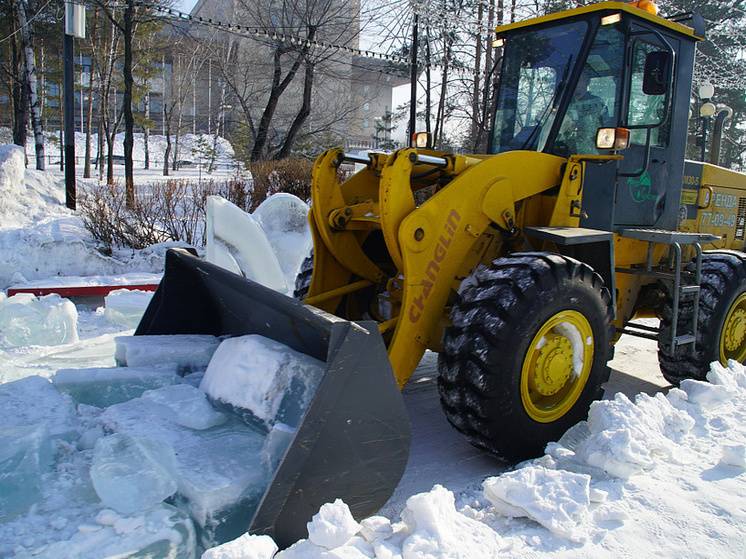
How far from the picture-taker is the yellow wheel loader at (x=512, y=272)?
2707mm

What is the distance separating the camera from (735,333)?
520cm

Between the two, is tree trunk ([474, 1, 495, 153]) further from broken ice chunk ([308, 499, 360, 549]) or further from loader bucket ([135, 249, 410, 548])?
broken ice chunk ([308, 499, 360, 549])

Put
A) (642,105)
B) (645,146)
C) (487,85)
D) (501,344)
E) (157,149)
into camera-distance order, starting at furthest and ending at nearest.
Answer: (157,149) < (487,85) < (645,146) < (642,105) < (501,344)

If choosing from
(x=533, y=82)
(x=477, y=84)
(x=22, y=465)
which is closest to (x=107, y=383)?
(x=22, y=465)

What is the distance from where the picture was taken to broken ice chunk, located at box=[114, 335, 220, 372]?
3.72 meters

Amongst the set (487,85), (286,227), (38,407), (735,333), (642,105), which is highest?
(487,85)

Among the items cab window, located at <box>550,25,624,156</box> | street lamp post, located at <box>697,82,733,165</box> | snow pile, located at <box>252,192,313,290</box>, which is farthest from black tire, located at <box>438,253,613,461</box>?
snow pile, located at <box>252,192,313,290</box>

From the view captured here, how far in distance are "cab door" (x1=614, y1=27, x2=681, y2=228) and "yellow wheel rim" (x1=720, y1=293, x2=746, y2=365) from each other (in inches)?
→ 33.7

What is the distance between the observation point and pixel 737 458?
3.35m

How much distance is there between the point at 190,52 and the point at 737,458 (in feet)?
115

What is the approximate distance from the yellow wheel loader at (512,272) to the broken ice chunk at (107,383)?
0.64 meters

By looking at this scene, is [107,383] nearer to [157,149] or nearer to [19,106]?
[19,106]

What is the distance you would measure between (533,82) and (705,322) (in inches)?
87.9

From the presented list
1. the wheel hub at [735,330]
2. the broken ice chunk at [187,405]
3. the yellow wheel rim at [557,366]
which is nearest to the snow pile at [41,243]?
the broken ice chunk at [187,405]
